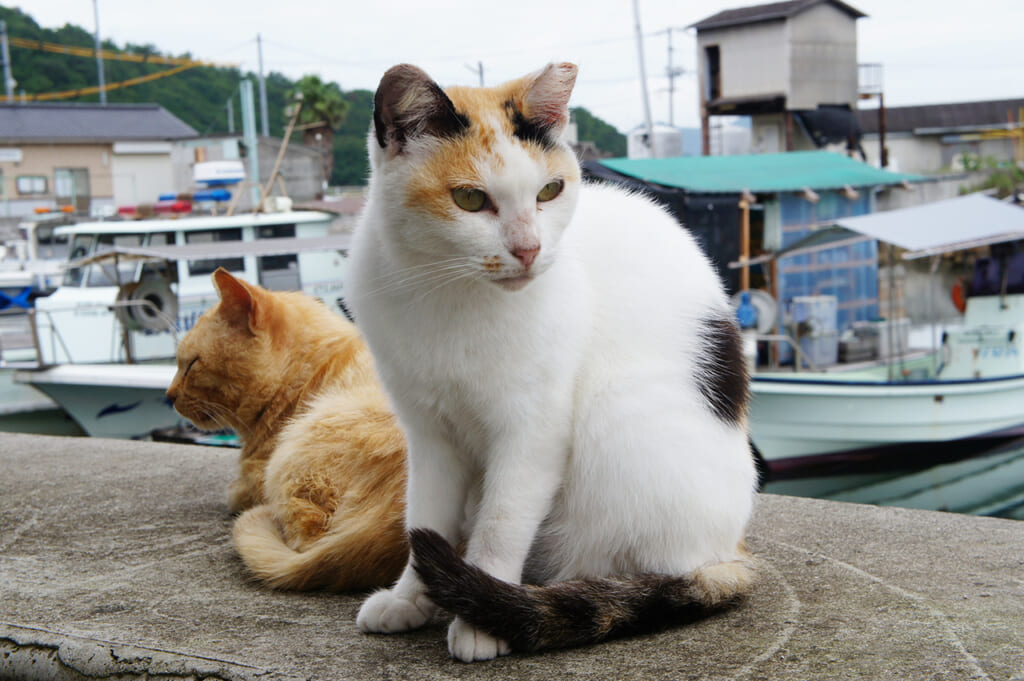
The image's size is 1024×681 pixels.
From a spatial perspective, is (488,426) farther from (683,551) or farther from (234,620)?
(234,620)

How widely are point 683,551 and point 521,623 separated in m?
0.40

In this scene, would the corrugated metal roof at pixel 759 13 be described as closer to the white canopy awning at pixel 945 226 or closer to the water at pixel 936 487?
the white canopy awning at pixel 945 226

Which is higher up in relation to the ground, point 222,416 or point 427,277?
point 427,277

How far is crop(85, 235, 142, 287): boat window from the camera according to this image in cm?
1123

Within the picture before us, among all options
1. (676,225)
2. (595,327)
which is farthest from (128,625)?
(676,225)

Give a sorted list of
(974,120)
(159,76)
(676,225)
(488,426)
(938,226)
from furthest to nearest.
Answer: (159,76) → (974,120) → (938,226) → (676,225) → (488,426)

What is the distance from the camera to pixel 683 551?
5.76ft

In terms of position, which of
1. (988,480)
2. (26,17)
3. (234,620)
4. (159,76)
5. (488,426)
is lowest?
(988,480)

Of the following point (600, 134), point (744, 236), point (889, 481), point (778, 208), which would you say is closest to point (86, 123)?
point (600, 134)

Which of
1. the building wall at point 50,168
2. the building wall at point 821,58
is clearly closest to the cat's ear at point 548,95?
the building wall at point 821,58

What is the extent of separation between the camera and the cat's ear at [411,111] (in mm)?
1546

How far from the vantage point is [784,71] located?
22.5 m

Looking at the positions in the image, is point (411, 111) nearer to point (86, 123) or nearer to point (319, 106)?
point (319, 106)

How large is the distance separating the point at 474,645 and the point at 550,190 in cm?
87
